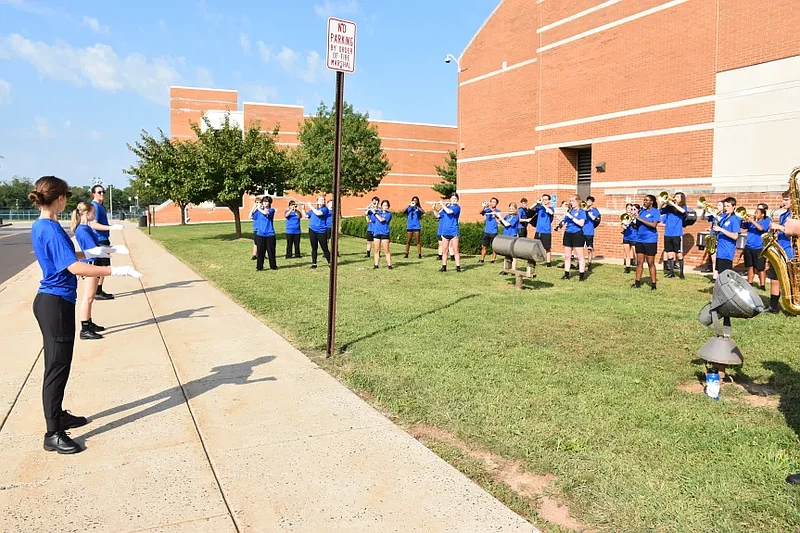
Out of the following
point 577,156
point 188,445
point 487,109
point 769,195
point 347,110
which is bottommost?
point 188,445

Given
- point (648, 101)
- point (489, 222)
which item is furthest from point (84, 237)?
point (648, 101)

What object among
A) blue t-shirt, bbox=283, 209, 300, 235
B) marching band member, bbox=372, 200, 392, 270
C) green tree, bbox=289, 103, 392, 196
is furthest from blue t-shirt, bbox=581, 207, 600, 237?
green tree, bbox=289, 103, 392, 196

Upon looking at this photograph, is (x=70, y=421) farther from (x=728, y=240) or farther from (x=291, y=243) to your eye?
(x=291, y=243)

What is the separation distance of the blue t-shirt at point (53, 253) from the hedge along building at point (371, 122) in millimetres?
58335

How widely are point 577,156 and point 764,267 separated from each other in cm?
1246

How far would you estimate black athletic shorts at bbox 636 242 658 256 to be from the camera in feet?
36.8

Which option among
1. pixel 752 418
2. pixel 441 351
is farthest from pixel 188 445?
pixel 752 418

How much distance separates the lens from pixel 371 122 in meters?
64.4

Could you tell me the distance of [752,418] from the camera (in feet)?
14.8

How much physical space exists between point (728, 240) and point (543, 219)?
185 inches

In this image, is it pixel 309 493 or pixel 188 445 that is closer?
pixel 309 493

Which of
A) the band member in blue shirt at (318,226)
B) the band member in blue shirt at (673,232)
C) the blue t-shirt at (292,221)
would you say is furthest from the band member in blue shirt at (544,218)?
the blue t-shirt at (292,221)

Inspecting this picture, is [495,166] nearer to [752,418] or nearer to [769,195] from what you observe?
[769,195]

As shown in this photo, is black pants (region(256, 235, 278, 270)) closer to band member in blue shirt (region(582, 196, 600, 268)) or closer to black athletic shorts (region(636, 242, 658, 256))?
band member in blue shirt (region(582, 196, 600, 268))
